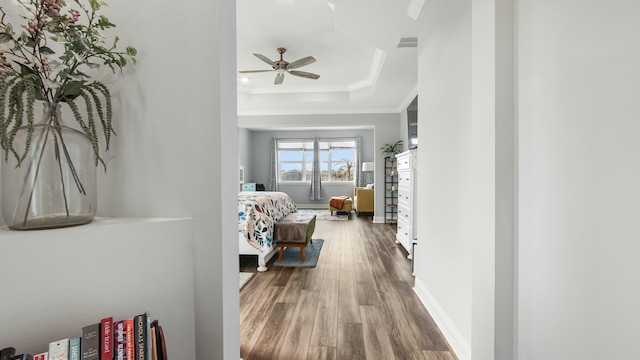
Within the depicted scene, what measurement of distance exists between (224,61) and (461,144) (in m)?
1.36

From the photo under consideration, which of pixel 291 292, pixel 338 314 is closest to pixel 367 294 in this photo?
pixel 338 314

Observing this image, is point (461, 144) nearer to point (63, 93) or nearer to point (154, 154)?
point (154, 154)

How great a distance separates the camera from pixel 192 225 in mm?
999

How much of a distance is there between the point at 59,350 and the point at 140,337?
17cm

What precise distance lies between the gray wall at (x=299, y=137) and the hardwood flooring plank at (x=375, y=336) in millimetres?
6587

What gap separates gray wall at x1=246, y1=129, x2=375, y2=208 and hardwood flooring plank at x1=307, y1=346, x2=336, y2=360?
7.01m

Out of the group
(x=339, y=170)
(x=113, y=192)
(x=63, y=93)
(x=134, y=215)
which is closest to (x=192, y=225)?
(x=134, y=215)

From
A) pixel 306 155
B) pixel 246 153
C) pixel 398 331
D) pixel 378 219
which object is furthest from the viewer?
pixel 306 155

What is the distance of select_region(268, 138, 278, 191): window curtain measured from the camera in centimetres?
868

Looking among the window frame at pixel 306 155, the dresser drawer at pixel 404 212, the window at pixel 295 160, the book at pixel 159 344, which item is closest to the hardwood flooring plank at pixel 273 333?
the book at pixel 159 344

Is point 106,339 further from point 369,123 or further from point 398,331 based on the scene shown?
point 369,123

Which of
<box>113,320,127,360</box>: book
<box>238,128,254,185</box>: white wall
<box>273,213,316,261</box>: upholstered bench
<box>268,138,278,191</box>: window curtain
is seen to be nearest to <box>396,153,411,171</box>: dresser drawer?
<box>273,213,316,261</box>: upholstered bench

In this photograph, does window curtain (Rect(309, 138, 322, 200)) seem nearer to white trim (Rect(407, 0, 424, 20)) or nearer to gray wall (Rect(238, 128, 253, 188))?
gray wall (Rect(238, 128, 253, 188))

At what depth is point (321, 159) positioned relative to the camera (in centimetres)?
873
